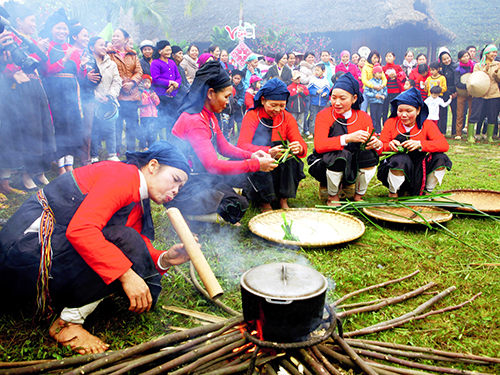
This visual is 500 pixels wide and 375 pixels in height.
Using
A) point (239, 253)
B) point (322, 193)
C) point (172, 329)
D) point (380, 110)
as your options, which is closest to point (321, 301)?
point (172, 329)

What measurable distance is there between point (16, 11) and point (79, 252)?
3507 mm

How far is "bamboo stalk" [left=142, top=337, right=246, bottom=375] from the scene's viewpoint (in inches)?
62.1

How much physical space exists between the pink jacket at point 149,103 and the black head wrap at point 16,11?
8.10ft

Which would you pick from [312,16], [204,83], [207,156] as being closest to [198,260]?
[207,156]

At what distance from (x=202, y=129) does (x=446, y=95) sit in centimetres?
850

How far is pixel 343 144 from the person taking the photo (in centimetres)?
395

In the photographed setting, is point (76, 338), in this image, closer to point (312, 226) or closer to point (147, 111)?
point (312, 226)

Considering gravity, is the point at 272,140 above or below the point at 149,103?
below

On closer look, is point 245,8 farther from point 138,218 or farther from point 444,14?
point 138,218

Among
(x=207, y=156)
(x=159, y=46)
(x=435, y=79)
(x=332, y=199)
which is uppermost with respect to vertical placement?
(x=159, y=46)

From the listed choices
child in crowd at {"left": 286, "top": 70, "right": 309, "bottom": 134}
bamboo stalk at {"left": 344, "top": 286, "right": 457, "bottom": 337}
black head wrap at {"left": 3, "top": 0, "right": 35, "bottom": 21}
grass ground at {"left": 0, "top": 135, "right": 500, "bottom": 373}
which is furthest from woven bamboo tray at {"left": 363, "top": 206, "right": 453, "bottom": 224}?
child in crowd at {"left": 286, "top": 70, "right": 309, "bottom": 134}

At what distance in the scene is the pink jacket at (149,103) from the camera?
6.30m

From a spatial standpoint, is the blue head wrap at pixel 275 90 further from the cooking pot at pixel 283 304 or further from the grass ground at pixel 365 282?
the cooking pot at pixel 283 304

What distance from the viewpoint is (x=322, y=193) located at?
4484 mm
